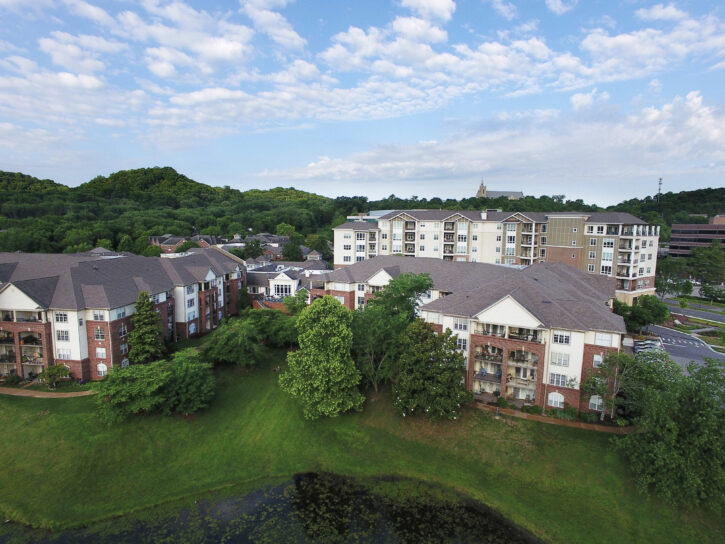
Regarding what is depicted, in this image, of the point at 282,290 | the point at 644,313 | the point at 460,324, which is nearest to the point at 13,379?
the point at 282,290

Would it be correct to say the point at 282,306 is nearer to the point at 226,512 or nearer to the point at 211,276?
the point at 211,276

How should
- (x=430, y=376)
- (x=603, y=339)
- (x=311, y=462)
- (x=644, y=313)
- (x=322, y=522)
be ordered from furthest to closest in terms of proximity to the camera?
(x=644, y=313) < (x=430, y=376) < (x=603, y=339) < (x=311, y=462) < (x=322, y=522)

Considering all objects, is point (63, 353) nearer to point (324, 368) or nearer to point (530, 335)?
point (324, 368)

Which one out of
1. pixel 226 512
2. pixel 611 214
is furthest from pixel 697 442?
pixel 611 214

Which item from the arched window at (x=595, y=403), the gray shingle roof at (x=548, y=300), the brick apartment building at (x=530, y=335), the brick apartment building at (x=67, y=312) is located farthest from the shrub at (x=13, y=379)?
the arched window at (x=595, y=403)

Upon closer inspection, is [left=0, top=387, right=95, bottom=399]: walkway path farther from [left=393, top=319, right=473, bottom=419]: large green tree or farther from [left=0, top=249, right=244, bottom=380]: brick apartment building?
[left=393, top=319, right=473, bottom=419]: large green tree

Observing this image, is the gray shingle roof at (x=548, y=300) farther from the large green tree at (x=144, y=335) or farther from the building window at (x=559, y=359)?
the large green tree at (x=144, y=335)
